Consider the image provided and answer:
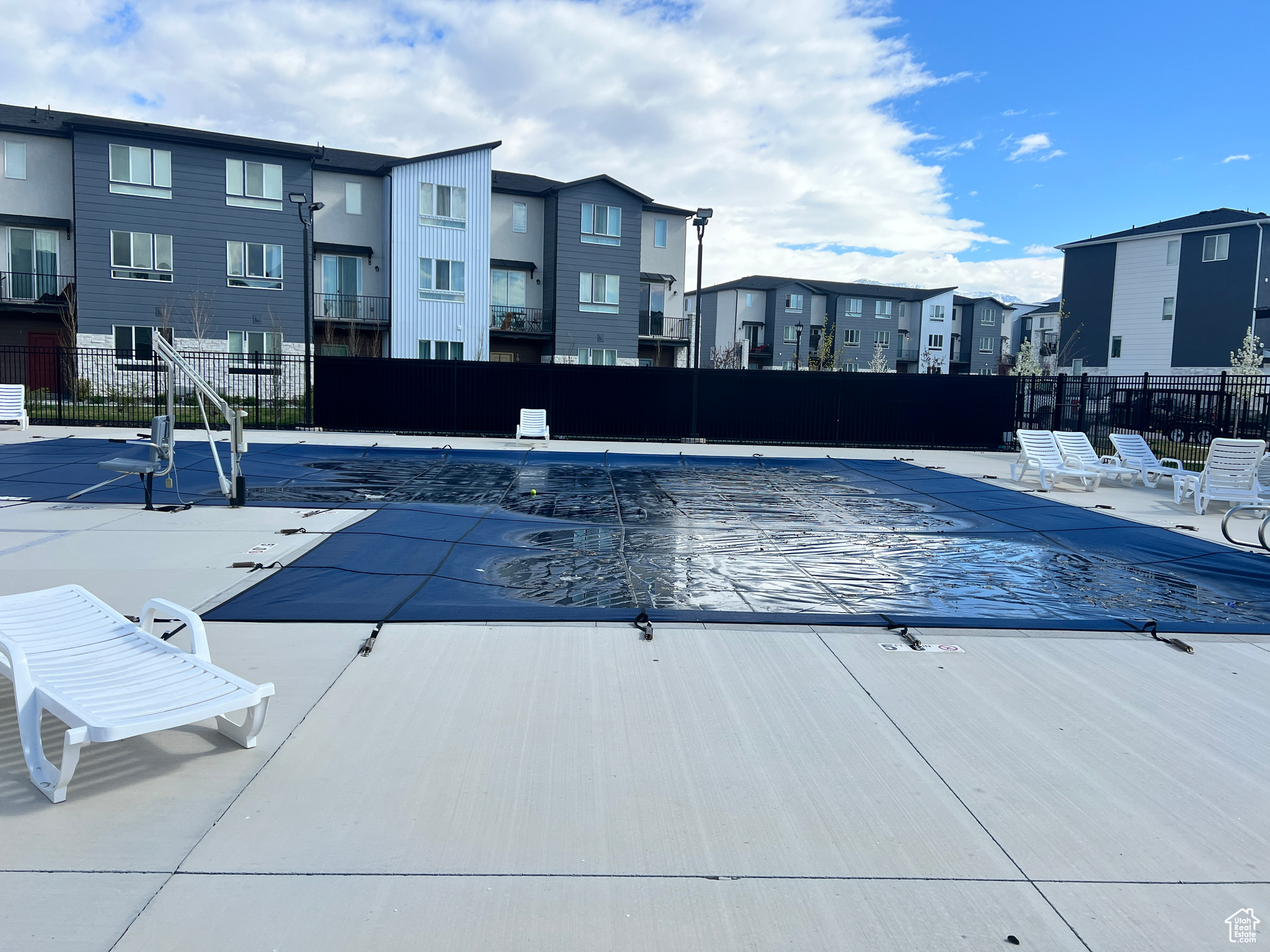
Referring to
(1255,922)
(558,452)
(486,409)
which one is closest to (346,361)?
(486,409)

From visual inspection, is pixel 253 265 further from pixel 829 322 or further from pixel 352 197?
pixel 829 322

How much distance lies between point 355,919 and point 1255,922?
291 cm

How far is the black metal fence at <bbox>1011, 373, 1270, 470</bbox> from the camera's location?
62.3ft

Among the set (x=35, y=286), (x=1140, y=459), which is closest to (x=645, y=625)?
(x=1140, y=459)

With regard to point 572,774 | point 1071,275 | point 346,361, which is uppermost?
point 1071,275

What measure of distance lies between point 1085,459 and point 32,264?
118 ft

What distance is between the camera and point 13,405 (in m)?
19.7

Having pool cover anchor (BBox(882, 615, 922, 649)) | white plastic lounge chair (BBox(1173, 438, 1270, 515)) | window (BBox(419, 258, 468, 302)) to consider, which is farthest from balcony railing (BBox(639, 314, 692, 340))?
pool cover anchor (BBox(882, 615, 922, 649))

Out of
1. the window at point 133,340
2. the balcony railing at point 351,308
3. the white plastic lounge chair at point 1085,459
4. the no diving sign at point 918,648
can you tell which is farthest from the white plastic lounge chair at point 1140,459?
the window at point 133,340

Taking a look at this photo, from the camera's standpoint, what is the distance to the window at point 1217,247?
43625 mm

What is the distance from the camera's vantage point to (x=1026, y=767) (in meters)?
4.01

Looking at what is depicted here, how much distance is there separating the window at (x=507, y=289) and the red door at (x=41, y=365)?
55.1ft

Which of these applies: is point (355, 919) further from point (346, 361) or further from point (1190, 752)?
point (346, 361)

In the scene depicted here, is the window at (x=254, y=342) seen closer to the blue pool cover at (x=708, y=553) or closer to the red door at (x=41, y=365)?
the red door at (x=41, y=365)
